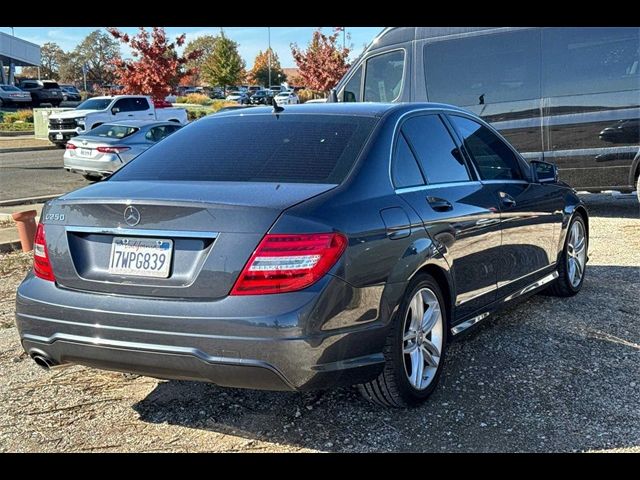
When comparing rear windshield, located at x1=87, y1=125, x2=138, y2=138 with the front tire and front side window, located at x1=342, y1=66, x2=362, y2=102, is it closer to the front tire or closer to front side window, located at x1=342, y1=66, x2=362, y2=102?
front side window, located at x1=342, y1=66, x2=362, y2=102

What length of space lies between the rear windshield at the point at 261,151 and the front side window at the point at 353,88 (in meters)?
7.38

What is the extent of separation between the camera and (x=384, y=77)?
36.7ft

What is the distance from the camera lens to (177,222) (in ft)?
10.3

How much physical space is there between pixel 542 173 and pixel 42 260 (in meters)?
3.78

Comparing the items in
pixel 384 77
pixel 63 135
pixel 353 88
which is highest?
pixel 384 77

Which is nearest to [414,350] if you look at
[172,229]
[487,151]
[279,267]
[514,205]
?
[279,267]

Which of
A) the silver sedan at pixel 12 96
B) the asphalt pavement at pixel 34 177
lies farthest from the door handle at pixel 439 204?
the silver sedan at pixel 12 96

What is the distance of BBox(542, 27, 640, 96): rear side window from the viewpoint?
9.28 m

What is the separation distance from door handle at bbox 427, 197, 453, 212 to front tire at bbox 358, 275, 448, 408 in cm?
42

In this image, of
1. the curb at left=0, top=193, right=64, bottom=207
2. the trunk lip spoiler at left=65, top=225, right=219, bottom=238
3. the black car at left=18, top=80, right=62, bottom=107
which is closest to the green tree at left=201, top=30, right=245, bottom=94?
the black car at left=18, top=80, right=62, bottom=107

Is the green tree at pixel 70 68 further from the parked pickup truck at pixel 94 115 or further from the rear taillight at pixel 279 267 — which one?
the rear taillight at pixel 279 267

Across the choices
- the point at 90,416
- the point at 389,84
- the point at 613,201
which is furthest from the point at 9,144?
the point at 90,416

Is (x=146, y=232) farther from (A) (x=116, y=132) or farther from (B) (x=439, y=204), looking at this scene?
(A) (x=116, y=132)

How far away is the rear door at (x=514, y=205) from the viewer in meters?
4.75
